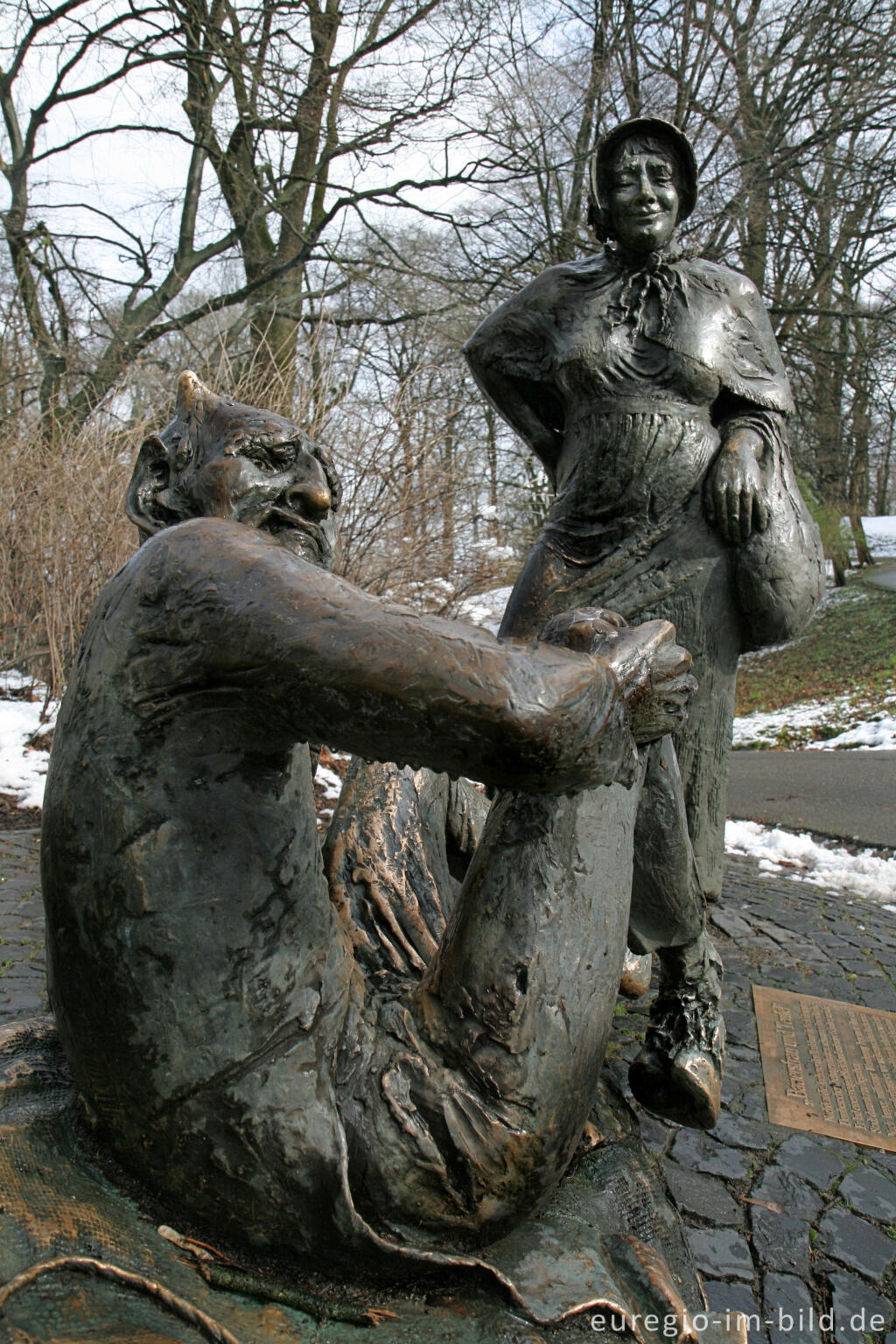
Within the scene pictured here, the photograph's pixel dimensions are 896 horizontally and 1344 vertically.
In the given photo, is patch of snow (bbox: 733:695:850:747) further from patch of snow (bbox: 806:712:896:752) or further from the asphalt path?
the asphalt path

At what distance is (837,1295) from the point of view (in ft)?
6.64

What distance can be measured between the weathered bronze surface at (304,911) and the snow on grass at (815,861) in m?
4.44

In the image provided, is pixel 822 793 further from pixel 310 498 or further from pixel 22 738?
pixel 310 498

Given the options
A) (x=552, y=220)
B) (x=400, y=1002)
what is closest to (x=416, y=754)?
(x=400, y=1002)

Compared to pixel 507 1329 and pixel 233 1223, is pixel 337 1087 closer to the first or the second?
pixel 233 1223

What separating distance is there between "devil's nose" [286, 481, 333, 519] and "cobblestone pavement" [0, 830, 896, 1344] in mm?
1703

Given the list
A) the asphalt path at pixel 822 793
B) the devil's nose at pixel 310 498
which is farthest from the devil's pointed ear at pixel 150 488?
the asphalt path at pixel 822 793

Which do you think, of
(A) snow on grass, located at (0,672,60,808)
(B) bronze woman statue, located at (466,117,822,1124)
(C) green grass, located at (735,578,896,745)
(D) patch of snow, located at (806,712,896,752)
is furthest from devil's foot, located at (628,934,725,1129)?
(C) green grass, located at (735,578,896,745)

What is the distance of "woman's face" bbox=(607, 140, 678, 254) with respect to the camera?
275 centimetres

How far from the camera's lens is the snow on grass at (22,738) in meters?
7.25

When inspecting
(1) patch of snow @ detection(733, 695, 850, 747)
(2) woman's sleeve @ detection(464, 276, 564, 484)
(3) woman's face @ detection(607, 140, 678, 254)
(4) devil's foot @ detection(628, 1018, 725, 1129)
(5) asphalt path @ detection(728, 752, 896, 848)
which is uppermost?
(3) woman's face @ detection(607, 140, 678, 254)

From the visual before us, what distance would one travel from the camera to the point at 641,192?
108 inches

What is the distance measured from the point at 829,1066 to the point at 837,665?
46.2 ft

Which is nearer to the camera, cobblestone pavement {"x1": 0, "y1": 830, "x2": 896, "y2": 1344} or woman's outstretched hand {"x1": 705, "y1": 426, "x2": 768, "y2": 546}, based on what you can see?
cobblestone pavement {"x1": 0, "y1": 830, "x2": 896, "y2": 1344}
